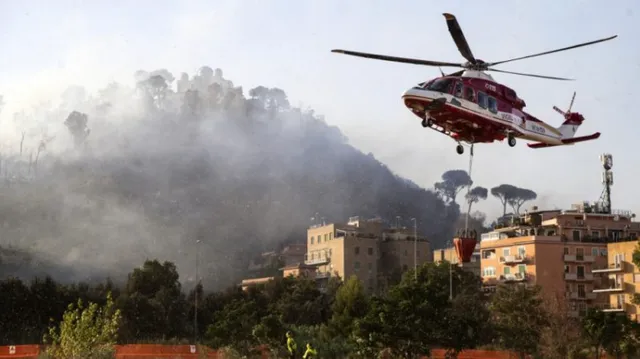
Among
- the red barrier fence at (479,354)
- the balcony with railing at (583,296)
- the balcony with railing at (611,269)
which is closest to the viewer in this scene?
the red barrier fence at (479,354)

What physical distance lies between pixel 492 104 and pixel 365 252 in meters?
110

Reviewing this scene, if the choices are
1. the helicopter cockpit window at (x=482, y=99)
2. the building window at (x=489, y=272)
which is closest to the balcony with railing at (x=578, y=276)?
the building window at (x=489, y=272)

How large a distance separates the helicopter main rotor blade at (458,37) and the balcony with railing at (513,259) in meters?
68.2

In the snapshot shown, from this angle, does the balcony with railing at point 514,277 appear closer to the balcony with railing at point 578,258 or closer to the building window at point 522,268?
the building window at point 522,268

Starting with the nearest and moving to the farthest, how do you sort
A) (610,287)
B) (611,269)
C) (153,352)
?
(153,352)
(611,269)
(610,287)

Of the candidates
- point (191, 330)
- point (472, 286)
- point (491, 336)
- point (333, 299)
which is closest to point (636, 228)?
point (472, 286)

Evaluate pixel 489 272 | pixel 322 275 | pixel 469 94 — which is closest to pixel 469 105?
pixel 469 94

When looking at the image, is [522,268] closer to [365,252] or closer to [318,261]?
[365,252]

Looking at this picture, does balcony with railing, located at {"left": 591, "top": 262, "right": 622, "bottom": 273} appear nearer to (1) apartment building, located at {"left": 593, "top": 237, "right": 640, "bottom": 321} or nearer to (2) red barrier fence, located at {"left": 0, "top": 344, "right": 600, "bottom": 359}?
(1) apartment building, located at {"left": 593, "top": 237, "right": 640, "bottom": 321}

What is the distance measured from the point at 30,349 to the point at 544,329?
3568 cm

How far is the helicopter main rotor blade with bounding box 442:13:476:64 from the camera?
121ft

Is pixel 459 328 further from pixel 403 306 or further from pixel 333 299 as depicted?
pixel 333 299

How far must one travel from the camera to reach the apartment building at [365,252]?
483 ft

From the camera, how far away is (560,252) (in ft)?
346
